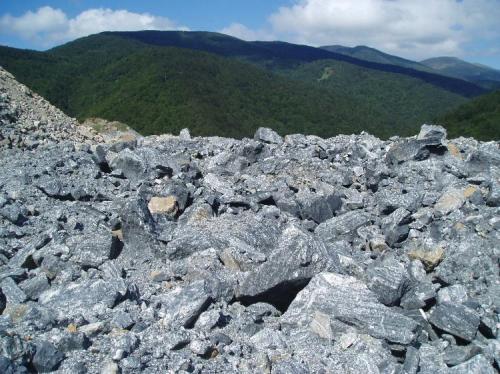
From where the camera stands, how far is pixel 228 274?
7.56m

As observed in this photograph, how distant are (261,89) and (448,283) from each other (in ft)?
375

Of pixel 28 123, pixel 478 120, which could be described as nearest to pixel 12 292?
pixel 28 123

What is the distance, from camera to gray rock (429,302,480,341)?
643cm

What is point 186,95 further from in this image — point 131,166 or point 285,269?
point 285,269

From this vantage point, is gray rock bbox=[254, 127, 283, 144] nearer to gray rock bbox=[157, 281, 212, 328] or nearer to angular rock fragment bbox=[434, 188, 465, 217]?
angular rock fragment bbox=[434, 188, 465, 217]

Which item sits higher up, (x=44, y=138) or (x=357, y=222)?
(x=44, y=138)

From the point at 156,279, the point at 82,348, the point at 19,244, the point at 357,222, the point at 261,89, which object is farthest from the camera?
the point at 261,89

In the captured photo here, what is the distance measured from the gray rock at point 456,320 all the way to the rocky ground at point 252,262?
0.05 ft

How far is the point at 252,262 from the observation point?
7.86 metres

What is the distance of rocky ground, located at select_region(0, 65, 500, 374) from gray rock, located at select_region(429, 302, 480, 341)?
0.6 inches

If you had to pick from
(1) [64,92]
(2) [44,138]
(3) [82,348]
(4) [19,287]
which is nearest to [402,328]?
(3) [82,348]

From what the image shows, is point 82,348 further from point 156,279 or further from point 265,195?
point 265,195

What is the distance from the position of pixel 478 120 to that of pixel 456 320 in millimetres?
56331

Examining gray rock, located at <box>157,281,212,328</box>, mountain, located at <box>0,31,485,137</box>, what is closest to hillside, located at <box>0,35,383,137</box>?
mountain, located at <box>0,31,485,137</box>
